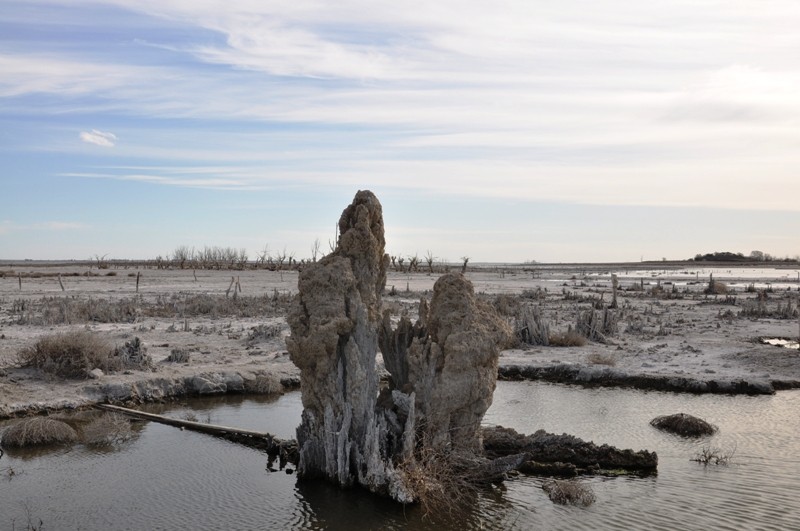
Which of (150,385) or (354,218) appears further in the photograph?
(150,385)

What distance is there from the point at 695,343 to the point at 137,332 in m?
17.4

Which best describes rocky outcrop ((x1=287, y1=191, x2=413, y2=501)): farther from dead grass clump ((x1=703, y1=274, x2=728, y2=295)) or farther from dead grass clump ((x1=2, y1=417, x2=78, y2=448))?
dead grass clump ((x1=703, y1=274, x2=728, y2=295))

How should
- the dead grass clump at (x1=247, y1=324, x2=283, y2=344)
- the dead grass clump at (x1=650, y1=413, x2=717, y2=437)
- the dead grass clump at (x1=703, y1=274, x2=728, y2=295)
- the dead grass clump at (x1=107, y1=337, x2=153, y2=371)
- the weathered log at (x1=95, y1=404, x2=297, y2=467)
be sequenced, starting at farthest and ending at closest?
the dead grass clump at (x1=703, y1=274, x2=728, y2=295) → the dead grass clump at (x1=247, y1=324, x2=283, y2=344) → the dead grass clump at (x1=107, y1=337, x2=153, y2=371) → the dead grass clump at (x1=650, y1=413, x2=717, y2=437) → the weathered log at (x1=95, y1=404, x2=297, y2=467)

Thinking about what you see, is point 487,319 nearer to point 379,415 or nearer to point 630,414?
point 379,415

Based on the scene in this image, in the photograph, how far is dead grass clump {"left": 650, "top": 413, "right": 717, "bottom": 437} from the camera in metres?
13.1

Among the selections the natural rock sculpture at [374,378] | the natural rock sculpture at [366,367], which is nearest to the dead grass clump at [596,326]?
the natural rock sculpture at [374,378]

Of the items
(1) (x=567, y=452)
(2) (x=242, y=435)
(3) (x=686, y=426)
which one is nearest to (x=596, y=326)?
(3) (x=686, y=426)

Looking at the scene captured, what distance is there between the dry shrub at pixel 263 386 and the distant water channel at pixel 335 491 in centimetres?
291

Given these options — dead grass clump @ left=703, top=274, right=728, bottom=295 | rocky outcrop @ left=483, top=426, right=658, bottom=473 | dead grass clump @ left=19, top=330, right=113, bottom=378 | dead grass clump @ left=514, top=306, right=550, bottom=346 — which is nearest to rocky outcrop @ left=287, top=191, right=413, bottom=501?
rocky outcrop @ left=483, top=426, right=658, bottom=473

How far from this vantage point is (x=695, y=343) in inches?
918

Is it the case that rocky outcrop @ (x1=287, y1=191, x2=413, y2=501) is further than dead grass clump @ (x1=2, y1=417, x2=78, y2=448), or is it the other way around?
dead grass clump @ (x1=2, y1=417, x2=78, y2=448)

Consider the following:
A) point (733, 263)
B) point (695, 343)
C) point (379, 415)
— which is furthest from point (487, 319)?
point (733, 263)

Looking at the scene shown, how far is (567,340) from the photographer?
23.1m

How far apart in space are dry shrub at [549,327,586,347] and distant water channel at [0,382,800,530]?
9071 millimetres
